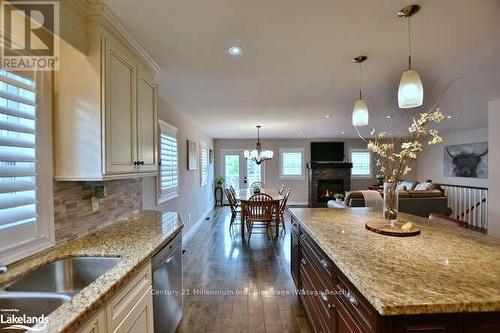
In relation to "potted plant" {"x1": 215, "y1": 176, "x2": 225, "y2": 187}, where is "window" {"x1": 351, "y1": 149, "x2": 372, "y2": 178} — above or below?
above

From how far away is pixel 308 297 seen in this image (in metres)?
2.20

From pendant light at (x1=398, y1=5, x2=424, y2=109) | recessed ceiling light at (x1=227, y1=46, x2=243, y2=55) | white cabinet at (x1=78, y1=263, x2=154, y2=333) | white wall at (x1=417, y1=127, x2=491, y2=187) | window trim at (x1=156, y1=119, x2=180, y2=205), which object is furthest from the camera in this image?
Answer: white wall at (x1=417, y1=127, x2=491, y2=187)

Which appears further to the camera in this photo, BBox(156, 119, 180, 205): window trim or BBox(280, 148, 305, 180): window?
BBox(280, 148, 305, 180): window

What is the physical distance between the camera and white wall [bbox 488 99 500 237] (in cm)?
378

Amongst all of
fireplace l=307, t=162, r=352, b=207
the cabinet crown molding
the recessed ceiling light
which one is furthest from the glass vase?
fireplace l=307, t=162, r=352, b=207

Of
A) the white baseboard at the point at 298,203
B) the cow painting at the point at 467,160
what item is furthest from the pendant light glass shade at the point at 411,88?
the white baseboard at the point at 298,203

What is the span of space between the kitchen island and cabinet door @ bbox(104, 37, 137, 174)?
154 cm

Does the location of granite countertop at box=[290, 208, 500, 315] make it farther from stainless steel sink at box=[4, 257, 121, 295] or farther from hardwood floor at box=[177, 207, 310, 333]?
stainless steel sink at box=[4, 257, 121, 295]

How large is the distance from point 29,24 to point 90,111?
511mm

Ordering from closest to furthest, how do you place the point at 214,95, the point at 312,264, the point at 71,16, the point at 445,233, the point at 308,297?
the point at 71,16 < the point at 445,233 < the point at 312,264 < the point at 308,297 < the point at 214,95

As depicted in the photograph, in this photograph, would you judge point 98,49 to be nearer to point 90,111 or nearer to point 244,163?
point 90,111

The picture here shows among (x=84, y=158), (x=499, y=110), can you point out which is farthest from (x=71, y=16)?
(x=499, y=110)

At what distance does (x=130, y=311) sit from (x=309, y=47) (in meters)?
2.27

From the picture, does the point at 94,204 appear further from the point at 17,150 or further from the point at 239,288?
the point at 239,288
